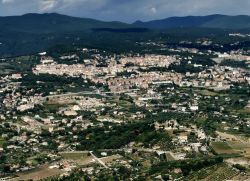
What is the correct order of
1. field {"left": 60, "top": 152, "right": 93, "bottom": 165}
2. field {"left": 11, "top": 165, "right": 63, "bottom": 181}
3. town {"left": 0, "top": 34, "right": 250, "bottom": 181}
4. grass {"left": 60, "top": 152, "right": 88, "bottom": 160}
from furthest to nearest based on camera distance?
grass {"left": 60, "top": 152, "right": 88, "bottom": 160} → field {"left": 60, "top": 152, "right": 93, "bottom": 165} → town {"left": 0, "top": 34, "right": 250, "bottom": 181} → field {"left": 11, "top": 165, "right": 63, "bottom": 181}

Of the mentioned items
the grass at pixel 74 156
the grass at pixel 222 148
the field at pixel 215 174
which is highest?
the field at pixel 215 174

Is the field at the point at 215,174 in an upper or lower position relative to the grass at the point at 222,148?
upper

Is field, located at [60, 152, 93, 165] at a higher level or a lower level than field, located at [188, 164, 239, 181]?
lower

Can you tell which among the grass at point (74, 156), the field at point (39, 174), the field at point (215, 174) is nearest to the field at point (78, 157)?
the grass at point (74, 156)

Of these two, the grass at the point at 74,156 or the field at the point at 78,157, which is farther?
the grass at the point at 74,156

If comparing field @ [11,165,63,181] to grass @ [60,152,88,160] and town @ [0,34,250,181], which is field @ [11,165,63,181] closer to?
town @ [0,34,250,181]

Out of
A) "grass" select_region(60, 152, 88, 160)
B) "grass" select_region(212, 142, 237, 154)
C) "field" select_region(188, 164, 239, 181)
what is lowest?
"grass" select_region(60, 152, 88, 160)

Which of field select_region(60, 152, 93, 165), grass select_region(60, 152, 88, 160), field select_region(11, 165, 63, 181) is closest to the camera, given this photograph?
field select_region(11, 165, 63, 181)

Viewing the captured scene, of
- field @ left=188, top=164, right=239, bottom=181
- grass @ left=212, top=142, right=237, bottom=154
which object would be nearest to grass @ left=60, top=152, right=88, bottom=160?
grass @ left=212, top=142, right=237, bottom=154

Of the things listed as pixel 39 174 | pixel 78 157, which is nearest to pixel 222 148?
pixel 78 157

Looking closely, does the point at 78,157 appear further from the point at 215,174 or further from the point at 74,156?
the point at 215,174

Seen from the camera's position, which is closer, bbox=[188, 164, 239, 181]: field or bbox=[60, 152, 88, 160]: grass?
bbox=[188, 164, 239, 181]: field

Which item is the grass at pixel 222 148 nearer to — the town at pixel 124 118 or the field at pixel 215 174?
the town at pixel 124 118

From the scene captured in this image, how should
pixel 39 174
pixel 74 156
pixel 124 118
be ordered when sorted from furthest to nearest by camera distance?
1. pixel 124 118
2. pixel 74 156
3. pixel 39 174
